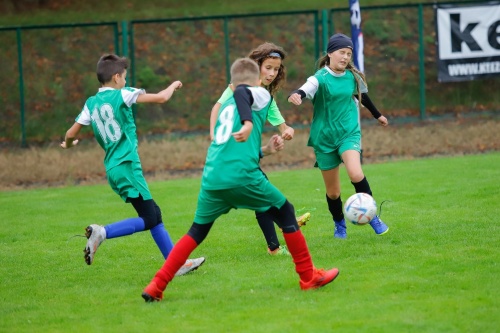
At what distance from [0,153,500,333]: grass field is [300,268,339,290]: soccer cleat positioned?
0.19 ft

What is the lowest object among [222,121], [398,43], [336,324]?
[336,324]

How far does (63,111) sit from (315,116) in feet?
38.4

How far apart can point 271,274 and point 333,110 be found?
1.99 meters

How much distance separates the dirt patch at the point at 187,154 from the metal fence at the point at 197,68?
1.23 metres

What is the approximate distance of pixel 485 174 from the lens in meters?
11.6

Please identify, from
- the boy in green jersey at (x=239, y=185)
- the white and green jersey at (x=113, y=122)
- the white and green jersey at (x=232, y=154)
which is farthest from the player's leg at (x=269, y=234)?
the white and green jersey at (x=232, y=154)

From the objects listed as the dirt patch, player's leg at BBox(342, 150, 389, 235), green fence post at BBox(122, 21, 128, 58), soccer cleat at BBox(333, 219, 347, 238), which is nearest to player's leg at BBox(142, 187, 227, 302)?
player's leg at BBox(342, 150, 389, 235)

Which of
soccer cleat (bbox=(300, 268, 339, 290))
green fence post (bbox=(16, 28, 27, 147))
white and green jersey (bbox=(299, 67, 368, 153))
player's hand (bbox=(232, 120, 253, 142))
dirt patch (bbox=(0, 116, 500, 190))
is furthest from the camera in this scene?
green fence post (bbox=(16, 28, 27, 147))

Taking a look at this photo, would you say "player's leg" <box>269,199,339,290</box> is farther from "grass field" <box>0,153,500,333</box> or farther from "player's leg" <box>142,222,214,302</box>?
"player's leg" <box>142,222,214,302</box>

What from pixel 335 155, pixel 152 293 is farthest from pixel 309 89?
pixel 152 293

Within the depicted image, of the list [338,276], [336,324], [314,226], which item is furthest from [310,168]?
[336,324]

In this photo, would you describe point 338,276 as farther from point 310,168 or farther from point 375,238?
point 310,168

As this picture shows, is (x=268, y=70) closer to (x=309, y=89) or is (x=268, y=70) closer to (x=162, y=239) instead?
(x=309, y=89)

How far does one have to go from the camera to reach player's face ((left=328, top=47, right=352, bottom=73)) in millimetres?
7953
